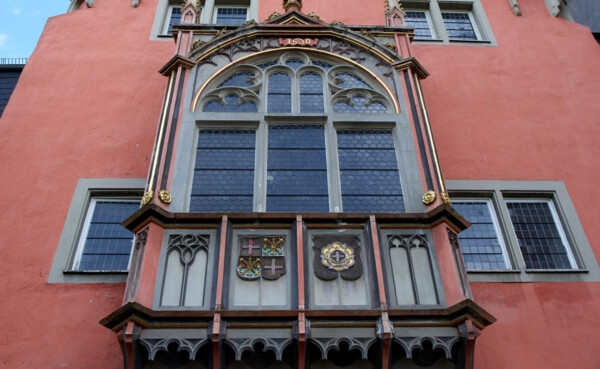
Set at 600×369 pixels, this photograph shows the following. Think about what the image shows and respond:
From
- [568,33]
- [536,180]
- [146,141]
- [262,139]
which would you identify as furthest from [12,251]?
[568,33]

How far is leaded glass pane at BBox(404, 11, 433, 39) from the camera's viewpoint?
15891 mm

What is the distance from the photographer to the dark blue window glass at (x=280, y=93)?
37.4 ft

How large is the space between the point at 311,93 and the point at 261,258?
13.6 feet

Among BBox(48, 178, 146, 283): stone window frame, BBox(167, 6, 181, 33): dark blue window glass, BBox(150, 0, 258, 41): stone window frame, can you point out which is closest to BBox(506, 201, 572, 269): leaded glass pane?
BBox(48, 178, 146, 283): stone window frame

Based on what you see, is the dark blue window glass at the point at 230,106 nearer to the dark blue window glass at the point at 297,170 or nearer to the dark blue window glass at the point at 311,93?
the dark blue window glass at the point at 297,170

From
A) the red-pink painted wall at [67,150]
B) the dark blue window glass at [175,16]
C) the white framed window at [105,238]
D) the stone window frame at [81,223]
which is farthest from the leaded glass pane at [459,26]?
the white framed window at [105,238]

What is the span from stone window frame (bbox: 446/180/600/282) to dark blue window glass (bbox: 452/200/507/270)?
15 centimetres

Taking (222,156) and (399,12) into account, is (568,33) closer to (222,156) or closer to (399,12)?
(399,12)

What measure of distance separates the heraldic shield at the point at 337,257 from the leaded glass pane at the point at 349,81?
385 centimetres

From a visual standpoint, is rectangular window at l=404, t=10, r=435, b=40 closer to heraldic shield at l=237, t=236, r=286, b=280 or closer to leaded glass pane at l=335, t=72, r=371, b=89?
leaded glass pane at l=335, t=72, r=371, b=89

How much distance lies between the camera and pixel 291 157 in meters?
10.5

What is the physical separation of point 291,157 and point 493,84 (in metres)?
5.90

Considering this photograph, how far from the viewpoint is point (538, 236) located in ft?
37.5

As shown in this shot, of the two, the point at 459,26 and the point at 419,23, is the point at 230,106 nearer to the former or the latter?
the point at 419,23
